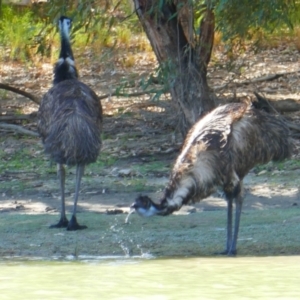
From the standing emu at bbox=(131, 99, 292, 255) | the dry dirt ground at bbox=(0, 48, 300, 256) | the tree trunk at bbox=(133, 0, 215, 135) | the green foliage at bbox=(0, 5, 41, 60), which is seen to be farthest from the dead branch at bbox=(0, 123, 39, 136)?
the standing emu at bbox=(131, 99, 292, 255)

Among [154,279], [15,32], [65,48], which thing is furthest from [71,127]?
[15,32]

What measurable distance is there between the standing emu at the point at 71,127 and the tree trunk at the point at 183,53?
9.59 ft

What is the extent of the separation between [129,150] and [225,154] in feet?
17.9

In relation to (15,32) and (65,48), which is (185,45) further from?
(15,32)

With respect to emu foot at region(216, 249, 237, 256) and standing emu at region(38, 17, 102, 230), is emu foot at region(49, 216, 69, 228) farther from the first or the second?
emu foot at region(216, 249, 237, 256)

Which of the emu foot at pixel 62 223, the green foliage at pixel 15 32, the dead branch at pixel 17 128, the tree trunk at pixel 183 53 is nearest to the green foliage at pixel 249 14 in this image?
the tree trunk at pixel 183 53

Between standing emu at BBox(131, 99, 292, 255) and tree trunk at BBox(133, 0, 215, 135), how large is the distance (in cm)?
411

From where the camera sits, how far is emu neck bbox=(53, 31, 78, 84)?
31.7 ft

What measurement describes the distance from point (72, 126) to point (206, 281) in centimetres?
264

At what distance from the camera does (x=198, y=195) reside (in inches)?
284

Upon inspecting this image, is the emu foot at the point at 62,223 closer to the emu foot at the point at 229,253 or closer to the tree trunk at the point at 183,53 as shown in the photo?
the emu foot at the point at 229,253

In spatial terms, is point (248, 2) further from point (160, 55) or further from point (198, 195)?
point (198, 195)

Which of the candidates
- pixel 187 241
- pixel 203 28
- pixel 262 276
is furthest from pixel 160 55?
pixel 262 276

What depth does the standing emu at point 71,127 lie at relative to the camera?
8508 millimetres
